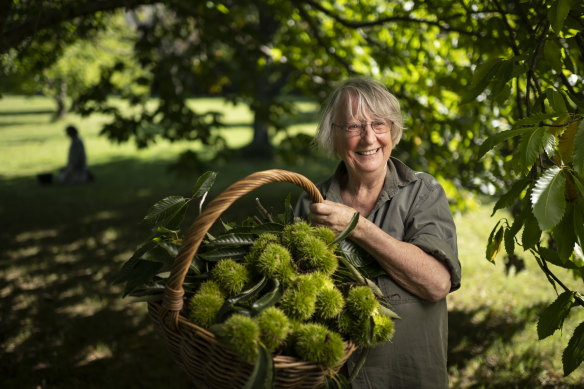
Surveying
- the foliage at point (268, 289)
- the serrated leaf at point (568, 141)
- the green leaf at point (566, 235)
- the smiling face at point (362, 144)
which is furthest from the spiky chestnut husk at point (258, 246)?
the serrated leaf at point (568, 141)

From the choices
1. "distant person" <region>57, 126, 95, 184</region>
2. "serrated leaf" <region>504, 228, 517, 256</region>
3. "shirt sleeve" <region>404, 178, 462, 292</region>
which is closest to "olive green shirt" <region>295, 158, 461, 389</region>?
"shirt sleeve" <region>404, 178, 462, 292</region>

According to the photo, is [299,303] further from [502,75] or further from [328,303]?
[502,75]

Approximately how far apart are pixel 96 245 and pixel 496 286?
6537 mm

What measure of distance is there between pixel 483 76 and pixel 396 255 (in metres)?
0.86

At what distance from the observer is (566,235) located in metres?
1.45

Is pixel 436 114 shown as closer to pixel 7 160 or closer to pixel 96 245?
pixel 96 245

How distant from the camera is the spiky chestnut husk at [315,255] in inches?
64.0

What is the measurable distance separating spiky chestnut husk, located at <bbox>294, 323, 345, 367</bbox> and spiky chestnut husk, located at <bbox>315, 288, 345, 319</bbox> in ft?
0.27

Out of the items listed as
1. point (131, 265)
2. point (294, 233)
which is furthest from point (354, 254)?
point (131, 265)

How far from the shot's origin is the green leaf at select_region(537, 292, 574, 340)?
1.76 metres

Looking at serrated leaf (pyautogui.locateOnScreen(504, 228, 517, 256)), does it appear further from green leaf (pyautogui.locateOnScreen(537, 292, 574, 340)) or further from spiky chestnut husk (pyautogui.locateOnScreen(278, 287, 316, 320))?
spiky chestnut husk (pyautogui.locateOnScreen(278, 287, 316, 320))

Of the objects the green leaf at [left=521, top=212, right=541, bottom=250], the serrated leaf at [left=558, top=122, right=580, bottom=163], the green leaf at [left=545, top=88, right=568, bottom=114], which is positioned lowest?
the green leaf at [left=521, top=212, right=541, bottom=250]

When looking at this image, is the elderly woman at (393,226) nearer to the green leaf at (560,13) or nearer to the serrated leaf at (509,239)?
the serrated leaf at (509,239)

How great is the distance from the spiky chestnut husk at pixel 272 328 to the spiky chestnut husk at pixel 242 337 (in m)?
0.03
